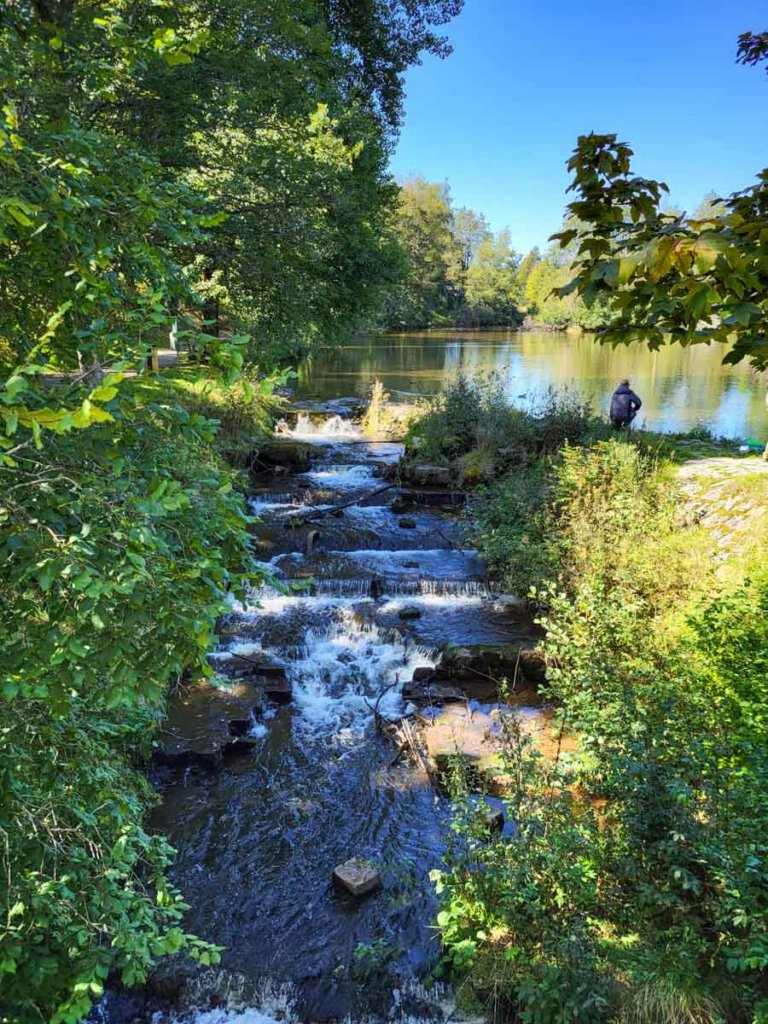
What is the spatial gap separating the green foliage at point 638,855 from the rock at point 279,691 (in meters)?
3.58

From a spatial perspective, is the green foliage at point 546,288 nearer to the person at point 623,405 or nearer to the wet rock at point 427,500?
the person at point 623,405

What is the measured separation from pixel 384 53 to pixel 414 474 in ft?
49.2

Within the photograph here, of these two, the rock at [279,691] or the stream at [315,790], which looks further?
the rock at [279,691]

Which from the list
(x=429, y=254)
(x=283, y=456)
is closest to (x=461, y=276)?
(x=429, y=254)

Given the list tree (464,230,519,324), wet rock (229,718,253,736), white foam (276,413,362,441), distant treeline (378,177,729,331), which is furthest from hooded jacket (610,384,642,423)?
tree (464,230,519,324)

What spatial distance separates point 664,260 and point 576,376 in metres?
31.2

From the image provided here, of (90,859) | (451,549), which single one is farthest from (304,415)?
(90,859)

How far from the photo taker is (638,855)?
150 inches

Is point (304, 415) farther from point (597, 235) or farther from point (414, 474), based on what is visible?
point (597, 235)

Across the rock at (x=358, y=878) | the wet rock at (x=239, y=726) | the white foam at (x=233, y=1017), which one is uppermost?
the wet rock at (x=239, y=726)

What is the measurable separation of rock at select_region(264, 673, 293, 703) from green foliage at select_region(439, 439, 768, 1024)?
358 cm

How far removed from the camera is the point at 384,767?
6.44 meters

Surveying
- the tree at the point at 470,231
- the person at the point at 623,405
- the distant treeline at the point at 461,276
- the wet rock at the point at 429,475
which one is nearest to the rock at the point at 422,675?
the wet rock at the point at 429,475

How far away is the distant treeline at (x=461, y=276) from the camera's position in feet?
225
